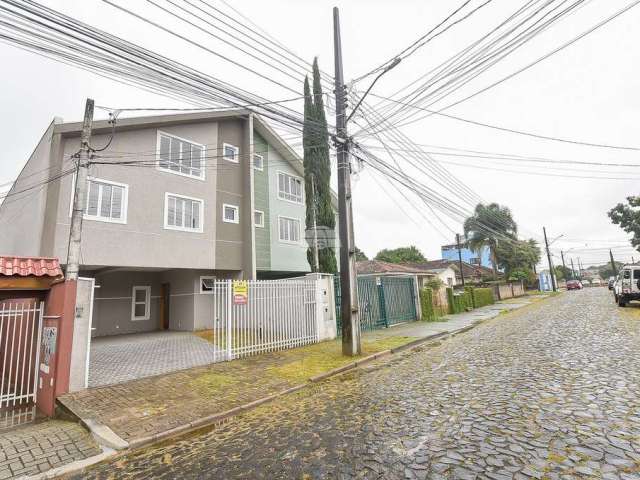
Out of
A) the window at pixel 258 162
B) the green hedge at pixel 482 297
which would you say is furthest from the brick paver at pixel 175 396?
the green hedge at pixel 482 297

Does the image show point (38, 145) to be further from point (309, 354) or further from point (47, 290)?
point (309, 354)

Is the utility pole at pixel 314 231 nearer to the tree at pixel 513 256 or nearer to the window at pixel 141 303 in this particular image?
the window at pixel 141 303

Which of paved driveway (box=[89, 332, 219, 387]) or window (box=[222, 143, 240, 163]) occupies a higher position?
window (box=[222, 143, 240, 163])

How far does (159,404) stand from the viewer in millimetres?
6391

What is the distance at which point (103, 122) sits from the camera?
13.7m

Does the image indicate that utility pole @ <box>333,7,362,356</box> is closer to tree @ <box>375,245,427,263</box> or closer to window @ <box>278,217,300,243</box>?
window @ <box>278,217,300,243</box>

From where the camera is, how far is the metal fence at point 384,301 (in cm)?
1540

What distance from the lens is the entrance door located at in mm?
19156

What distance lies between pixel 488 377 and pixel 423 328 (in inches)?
351

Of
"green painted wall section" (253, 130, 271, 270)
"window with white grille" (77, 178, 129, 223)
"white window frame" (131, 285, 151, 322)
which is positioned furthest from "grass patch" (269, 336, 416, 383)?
"white window frame" (131, 285, 151, 322)

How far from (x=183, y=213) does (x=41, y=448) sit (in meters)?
12.5

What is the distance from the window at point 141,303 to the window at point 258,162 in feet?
29.9

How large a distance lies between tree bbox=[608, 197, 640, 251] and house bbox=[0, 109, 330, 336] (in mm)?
26795

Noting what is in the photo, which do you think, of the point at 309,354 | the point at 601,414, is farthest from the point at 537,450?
the point at 309,354
